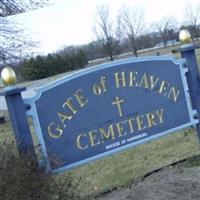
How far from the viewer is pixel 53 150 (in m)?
4.99

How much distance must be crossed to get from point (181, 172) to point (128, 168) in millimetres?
1225

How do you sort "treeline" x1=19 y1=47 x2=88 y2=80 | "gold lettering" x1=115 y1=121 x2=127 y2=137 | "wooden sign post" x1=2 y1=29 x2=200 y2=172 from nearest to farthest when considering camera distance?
1. "wooden sign post" x1=2 y1=29 x2=200 y2=172
2. "gold lettering" x1=115 y1=121 x2=127 y2=137
3. "treeline" x1=19 y1=47 x2=88 y2=80

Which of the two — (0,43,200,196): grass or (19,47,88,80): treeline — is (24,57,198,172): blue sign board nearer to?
(0,43,200,196): grass

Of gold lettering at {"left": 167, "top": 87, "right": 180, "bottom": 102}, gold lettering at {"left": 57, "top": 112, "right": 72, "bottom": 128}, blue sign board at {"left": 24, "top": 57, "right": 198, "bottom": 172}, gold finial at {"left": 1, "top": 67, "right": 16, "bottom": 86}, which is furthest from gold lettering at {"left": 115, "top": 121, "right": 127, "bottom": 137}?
gold finial at {"left": 1, "top": 67, "right": 16, "bottom": 86}

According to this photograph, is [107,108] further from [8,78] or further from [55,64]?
[55,64]

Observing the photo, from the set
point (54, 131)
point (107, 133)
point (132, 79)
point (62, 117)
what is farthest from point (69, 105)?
point (132, 79)

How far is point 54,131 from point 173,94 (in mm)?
1770

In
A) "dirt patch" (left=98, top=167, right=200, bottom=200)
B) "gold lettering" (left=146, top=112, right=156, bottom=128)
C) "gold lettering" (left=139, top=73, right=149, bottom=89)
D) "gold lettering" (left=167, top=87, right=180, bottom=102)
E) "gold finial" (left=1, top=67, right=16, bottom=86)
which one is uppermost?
"gold finial" (left=1, top=67, right=16, bottom=86)

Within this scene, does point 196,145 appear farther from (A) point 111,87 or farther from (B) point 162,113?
(A) point 111,87

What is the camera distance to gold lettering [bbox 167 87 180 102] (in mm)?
6105

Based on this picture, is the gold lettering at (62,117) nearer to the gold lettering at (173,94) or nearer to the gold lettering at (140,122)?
the gold lettering at (140,122)

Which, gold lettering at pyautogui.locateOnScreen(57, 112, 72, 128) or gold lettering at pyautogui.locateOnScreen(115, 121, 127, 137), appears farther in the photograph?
gold lettering at pyautogui.locateOnScreen(115, 121, 127, 137)

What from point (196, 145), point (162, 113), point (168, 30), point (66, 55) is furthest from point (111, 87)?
point (168, 30)

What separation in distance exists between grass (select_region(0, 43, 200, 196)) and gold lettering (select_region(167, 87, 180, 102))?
0.83m
